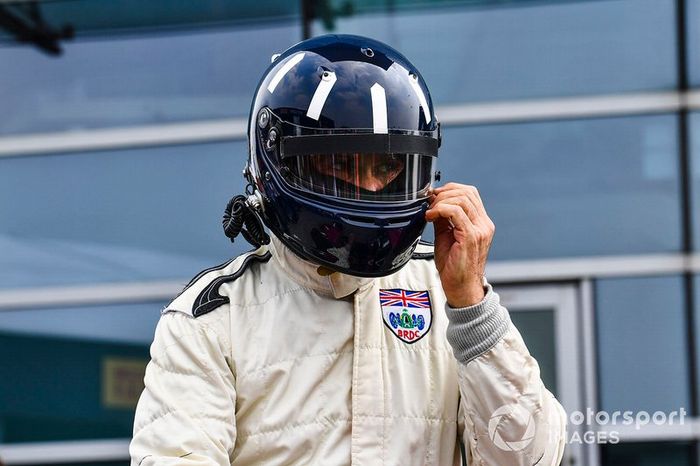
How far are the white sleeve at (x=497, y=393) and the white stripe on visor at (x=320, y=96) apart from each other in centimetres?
40

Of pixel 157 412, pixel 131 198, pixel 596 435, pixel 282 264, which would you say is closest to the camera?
pixel 157 412

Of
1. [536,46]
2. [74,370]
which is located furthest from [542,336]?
[74,370]

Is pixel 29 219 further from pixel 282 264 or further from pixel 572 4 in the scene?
pixel 282 264

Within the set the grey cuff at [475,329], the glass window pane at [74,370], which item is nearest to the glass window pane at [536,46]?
the glass window pane at [74,370]

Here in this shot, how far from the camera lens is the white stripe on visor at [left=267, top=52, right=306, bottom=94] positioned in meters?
2.01

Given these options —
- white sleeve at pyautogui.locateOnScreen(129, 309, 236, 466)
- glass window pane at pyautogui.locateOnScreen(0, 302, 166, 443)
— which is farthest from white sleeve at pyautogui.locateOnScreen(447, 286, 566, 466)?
glass window pane at pyautogui.locateOnScreen(0, 302, 166, 443)

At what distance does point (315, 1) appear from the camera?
482 centimetres

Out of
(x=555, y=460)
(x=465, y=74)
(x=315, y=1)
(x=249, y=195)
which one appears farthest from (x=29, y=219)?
(x=555, y=460)

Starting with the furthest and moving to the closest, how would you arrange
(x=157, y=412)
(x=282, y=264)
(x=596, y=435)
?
1. (x=596, y=435)
2. (x=282, y=264)
3. (x=157, y=412)

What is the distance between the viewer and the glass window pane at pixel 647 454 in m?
4.44

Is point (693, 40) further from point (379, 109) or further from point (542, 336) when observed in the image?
point (379, 109)

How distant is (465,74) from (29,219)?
191cm

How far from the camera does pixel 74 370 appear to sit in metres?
4.78

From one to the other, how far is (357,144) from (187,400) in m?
0.49
